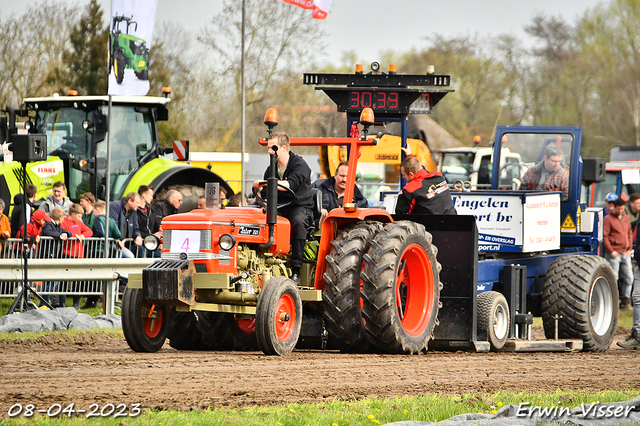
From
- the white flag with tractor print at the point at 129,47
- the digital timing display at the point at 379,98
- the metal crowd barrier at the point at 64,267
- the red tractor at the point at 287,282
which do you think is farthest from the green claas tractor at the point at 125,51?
the red tractor at the point at 287,282

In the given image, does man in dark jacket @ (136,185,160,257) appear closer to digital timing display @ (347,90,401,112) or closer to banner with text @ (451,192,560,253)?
digital timing display @ (347,90,401,112)

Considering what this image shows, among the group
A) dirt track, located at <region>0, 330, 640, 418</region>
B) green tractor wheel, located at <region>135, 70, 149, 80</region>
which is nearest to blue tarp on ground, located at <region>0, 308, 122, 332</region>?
dirt track, located at <region>0, 330, 640, 418</region>

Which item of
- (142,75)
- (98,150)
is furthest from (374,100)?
(98,150)

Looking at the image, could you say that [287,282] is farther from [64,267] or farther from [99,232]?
[99,232]

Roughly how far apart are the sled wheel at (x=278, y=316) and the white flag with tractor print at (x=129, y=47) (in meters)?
5.72

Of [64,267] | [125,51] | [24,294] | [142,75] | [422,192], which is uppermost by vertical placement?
[125,51]

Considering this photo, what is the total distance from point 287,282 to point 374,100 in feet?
15.7

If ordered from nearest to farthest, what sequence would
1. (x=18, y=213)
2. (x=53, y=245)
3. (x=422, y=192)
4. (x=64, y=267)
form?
(x=422, y=192) → (x=64, y=267) → (x=53, y=245) → (x=18, y=213)

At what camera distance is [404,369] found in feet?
24.0

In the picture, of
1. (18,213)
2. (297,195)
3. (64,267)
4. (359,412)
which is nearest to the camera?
(359,412)

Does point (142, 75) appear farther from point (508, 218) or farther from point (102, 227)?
point (508, 218)

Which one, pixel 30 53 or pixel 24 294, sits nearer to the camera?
pixel 24 294

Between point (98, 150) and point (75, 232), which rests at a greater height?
point (98, 150)

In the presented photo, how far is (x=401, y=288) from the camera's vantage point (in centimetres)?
896
